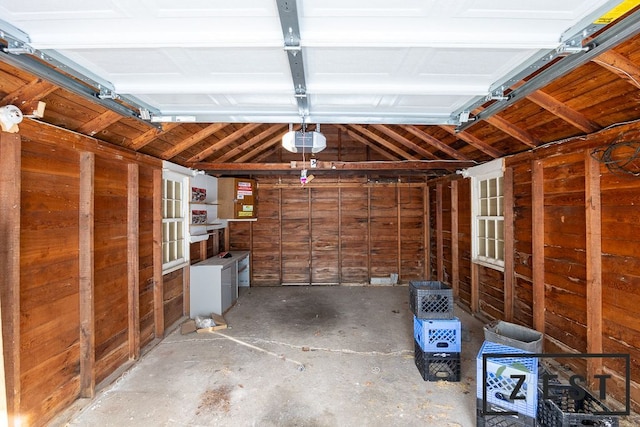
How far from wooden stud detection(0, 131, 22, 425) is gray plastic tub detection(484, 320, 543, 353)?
391 centimetres

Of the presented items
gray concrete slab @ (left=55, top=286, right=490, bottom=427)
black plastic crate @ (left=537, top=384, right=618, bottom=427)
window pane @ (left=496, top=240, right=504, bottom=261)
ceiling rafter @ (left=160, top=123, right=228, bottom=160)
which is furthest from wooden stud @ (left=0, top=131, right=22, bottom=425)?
window pane @ (left=496, top=240, right=504, bottom=261)

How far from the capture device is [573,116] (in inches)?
98.9

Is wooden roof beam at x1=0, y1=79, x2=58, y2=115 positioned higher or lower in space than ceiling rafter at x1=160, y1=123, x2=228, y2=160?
lower

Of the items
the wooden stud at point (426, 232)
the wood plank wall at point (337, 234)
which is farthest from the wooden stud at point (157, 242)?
the wooden stud at point (426, 232)

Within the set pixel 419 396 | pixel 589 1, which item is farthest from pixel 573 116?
pixel 419 396

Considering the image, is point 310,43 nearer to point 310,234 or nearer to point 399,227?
point 310,234

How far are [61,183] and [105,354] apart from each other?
5.80 feet

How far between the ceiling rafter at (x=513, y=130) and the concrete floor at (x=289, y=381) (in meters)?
2.52

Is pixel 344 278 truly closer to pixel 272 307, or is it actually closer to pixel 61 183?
pixel 272 307

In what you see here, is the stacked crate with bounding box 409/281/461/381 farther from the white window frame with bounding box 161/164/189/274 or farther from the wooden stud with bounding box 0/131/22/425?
the white window frame with bounding box 161/164/189/274

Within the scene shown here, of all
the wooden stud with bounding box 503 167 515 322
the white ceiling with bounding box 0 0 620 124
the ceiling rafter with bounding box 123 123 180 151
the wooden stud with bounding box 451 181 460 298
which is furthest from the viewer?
the wooden stud with bounding box 451 181 460 298

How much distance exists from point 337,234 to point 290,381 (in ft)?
13.2

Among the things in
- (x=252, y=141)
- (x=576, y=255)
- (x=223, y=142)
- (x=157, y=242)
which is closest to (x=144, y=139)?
(x=223, y=142)

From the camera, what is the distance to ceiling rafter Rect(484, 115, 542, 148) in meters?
3.01
